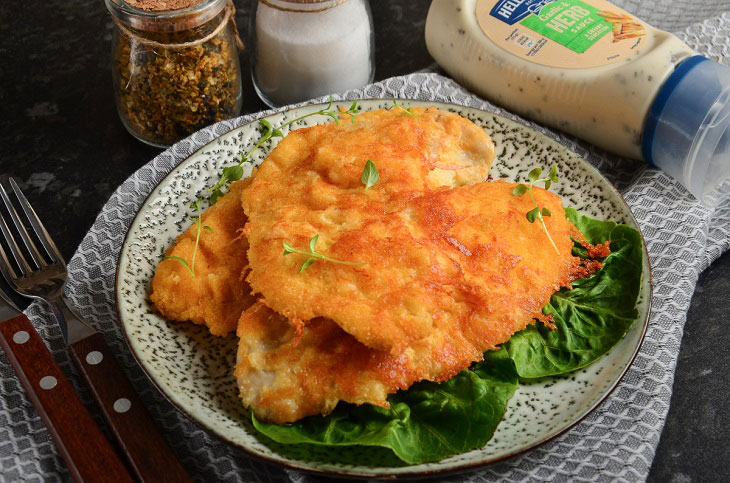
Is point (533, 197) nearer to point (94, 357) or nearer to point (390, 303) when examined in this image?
point (390, 303)

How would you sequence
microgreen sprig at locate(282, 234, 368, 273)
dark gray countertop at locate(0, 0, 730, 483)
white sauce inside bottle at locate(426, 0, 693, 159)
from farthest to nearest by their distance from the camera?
white sauce inside bottle at locate(426, 0, 693, 159), dark gray countertop at locate(0, 0, 730, 483), microgreen sprig at locate(282, 234, 368, 273)

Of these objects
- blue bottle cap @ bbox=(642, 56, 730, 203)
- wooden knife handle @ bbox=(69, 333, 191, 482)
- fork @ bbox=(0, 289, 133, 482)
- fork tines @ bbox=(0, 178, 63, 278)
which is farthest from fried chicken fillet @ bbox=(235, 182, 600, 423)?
blue bottle cap @ bbox=(642, 56, 730, 203)

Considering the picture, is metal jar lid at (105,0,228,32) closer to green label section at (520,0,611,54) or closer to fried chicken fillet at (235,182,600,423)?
fried chicken fillet at (235,182,600,423)

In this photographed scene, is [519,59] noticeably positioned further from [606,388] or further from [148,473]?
[148,473]

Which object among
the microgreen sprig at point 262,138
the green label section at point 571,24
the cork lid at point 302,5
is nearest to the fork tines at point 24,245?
the microgreen sprig at point 262,138

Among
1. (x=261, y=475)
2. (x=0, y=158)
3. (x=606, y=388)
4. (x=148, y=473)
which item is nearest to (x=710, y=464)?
(x=606, y=388)

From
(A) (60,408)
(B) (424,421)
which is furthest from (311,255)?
(A) (60,408)
